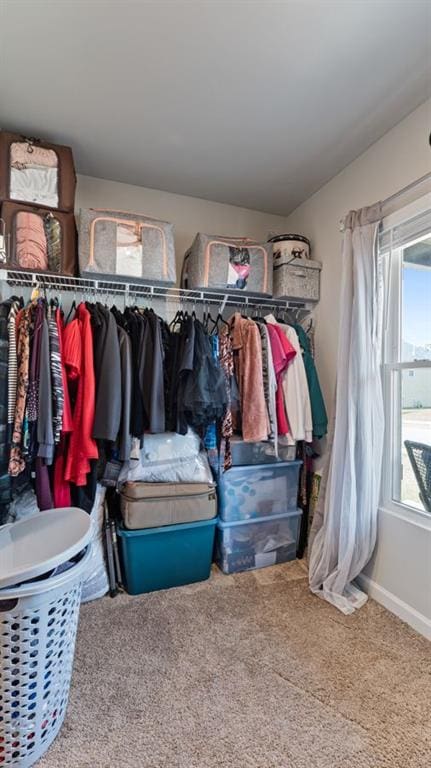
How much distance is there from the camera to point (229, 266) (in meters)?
2.14

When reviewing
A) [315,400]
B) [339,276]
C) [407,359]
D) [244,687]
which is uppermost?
[339,276]

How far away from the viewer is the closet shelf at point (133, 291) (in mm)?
1892

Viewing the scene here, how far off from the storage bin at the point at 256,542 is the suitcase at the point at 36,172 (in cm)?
208

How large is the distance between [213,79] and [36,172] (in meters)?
1.00

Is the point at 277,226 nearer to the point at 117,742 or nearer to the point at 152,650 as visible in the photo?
the point at 152,650

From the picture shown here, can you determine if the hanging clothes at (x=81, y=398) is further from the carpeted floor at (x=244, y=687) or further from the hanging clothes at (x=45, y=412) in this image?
the carpeted floor at (x=244, y=687)

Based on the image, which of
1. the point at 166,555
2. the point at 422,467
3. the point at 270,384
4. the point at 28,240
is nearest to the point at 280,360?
the point at 270,384

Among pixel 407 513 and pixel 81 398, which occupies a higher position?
pixel 81 398

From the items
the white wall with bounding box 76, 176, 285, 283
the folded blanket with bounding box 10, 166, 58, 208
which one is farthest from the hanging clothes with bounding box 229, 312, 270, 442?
the folded blanket with bounding box 10, 166, 58, 208

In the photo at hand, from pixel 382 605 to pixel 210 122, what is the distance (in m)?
2.71

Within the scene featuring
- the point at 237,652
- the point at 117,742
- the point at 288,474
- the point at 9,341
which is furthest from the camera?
the point at 288,474

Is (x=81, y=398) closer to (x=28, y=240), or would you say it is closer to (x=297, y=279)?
(x=28, y=240)

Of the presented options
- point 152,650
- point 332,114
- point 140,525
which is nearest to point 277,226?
point 332,114

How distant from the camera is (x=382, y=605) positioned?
71.0 inches
